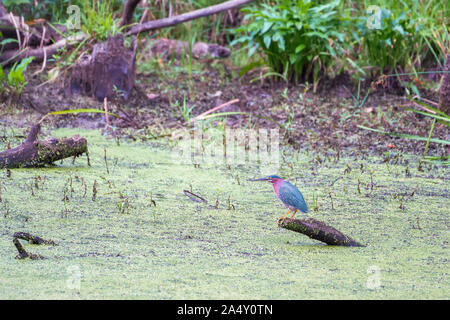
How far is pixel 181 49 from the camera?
6.88 m

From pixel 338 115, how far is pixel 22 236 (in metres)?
3.38

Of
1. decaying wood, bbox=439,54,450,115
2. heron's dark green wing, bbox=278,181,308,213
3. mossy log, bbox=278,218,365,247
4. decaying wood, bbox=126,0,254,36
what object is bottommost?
mossy log, bbox=278,218,365,247

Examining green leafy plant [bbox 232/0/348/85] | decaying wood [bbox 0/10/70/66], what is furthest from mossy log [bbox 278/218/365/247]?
decaying wood [bbox 0/10/70/66]

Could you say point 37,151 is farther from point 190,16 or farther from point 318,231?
point 190,16

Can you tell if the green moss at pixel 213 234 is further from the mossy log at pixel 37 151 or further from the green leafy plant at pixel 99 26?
the green leafy plant at pixel 99 26

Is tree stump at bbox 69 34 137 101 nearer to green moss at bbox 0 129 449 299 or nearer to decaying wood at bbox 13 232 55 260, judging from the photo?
green moss at bbox 0 129 449 299

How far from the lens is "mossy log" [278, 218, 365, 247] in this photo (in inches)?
Answer: 89.5

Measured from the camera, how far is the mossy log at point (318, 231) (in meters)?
2.27

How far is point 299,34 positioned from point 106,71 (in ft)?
5.29

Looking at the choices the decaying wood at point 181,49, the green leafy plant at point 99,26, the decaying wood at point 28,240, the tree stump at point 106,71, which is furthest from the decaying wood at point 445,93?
the decaying wood at point 28,240

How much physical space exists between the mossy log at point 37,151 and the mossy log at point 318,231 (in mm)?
A: 1515

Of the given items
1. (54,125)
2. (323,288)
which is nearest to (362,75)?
(54,125)

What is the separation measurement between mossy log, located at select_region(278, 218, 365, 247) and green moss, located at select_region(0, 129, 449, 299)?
0.03 metres

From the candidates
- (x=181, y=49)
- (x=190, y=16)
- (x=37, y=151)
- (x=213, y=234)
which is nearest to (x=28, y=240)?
(x=213, y=234)
